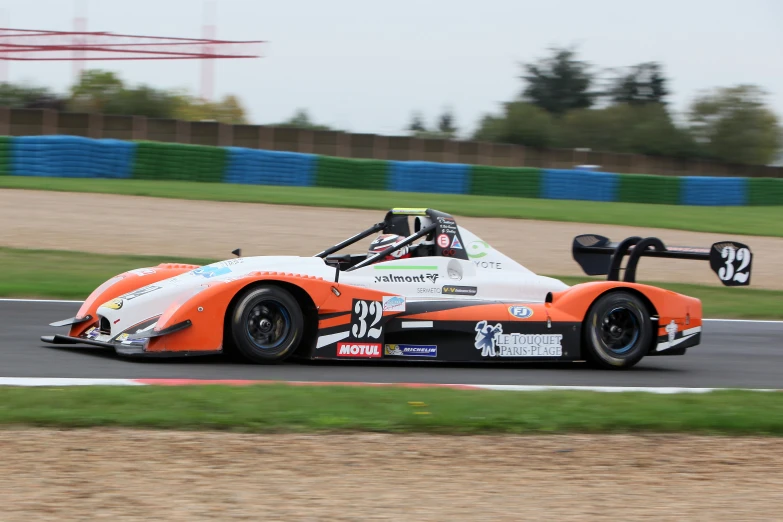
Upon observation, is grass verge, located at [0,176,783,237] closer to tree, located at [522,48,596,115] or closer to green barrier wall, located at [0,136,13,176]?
green barrier wall, located at [0,136,13,176]

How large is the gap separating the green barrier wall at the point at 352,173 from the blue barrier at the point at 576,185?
4885 millimetres

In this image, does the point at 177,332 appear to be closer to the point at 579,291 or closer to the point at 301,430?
the point at 301,430

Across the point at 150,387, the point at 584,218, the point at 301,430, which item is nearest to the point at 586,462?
the point at 301,430

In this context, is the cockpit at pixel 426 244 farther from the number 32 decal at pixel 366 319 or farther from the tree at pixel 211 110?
the tree at pixel 211 110

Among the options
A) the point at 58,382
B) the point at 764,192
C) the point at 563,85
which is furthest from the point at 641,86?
the point at 58,382

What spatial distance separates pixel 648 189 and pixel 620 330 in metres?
23.2

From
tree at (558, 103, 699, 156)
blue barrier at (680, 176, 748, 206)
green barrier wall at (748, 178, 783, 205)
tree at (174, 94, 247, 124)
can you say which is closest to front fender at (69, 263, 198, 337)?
blue barrier at (680, 176, 748, 206)

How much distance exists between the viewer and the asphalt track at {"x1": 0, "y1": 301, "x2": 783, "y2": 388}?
24.4 feet

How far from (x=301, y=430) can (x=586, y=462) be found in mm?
1561

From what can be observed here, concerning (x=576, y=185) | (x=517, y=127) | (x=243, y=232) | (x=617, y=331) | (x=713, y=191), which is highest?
(x=517, y=127)

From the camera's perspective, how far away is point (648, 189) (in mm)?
31219

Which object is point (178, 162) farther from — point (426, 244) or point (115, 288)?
Result: point (426, 244)

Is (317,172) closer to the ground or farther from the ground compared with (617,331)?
farther from the ground

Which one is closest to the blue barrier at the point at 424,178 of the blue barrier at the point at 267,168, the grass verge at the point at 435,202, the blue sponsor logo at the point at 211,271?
the grass verge at the point at 435,202
